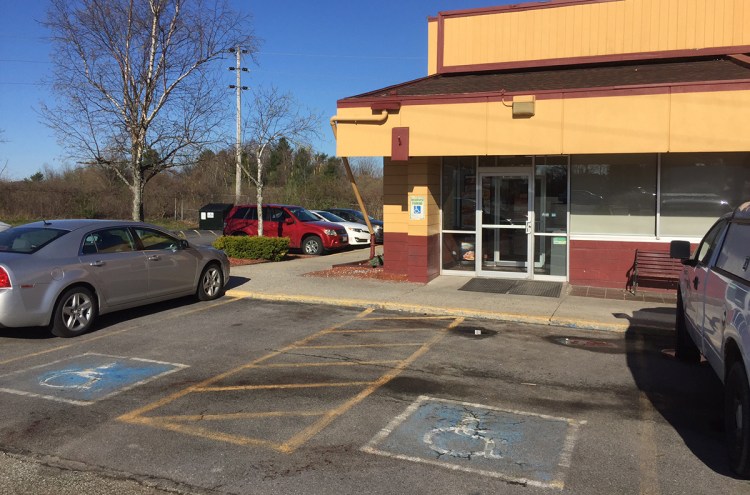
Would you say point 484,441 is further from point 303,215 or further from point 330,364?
point 303,215

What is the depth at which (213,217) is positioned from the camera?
31.4m

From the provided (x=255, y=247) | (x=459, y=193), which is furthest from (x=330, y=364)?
(x=255, y=247)

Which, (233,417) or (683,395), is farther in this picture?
(683,395)

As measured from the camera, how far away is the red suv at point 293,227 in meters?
18.7

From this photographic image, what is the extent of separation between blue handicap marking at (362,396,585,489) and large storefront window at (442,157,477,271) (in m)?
7.71

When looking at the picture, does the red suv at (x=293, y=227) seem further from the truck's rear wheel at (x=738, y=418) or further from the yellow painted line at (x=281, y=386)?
the truck's rear wheel at (x=738, y=418)

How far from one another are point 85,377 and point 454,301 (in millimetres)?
5939

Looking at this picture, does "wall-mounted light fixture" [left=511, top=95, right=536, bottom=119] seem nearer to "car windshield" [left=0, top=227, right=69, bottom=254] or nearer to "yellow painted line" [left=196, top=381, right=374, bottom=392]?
"yellow painted line" [left=196, top=381, right=374, bottom=392]

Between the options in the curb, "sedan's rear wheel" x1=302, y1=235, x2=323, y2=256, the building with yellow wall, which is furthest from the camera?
"sedan's rear wheel" x1=302, y1=235, x2=323, y2=256

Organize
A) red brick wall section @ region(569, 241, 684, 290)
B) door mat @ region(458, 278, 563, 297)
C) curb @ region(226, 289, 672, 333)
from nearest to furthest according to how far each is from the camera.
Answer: curb @ region(226, 289, 672, 333), door mat @ region(458, 278, 563, 297), red brick wall section @ region(569, 241, 684, 290)

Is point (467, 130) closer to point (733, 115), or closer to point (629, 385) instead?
point (733, 115)

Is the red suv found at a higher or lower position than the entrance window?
lower

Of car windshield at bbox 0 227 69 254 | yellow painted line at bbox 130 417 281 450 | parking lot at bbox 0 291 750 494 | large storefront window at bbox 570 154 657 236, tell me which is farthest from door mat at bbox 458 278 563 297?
yellow painted line at bbox 130 417 281 450

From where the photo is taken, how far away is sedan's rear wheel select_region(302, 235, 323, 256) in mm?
18641
